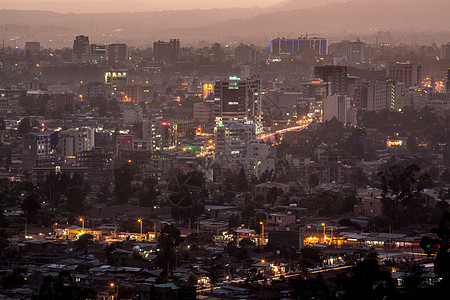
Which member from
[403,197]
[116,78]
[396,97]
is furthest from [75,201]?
[116,78]

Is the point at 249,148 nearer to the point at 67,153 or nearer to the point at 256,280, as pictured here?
the point at 67,153

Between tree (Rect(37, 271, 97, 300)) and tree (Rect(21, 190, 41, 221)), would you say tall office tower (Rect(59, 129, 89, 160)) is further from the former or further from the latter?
tree (Rect(37, 271, 97, 300))

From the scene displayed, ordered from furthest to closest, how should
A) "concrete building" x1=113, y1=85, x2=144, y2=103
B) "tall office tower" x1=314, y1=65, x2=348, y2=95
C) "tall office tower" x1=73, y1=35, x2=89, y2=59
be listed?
"tall office tower" x1=73, y1=35, x2=89, y2=59
"concrete building" x1=113, y1=85, x2=144, y2=103
"tall office tower" x1=314, y1=65, x2=348, y2=95

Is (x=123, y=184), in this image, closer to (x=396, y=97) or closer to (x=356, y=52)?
(x=396, y=97)

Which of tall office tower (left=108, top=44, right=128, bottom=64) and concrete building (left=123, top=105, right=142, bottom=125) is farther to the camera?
tall office tower (left=108, top=44, right=128, bottom=64)

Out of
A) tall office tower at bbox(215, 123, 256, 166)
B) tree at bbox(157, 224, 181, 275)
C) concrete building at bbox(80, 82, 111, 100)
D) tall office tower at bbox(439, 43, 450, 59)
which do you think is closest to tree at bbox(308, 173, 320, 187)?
tall office tower at bbox(215, 123, 256, 166)

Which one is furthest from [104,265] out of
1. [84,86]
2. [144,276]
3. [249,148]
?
[84,86]

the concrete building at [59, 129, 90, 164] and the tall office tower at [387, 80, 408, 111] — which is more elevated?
the tall office tower at [387, 80, 408, 111]
